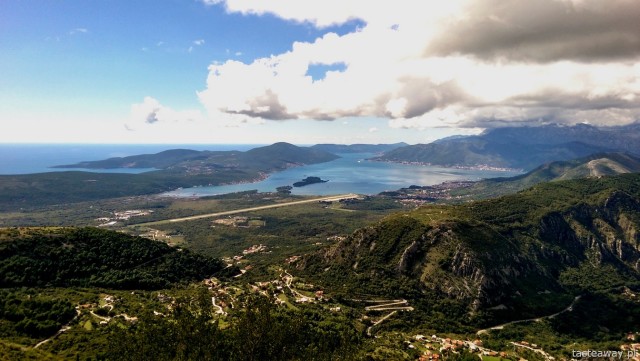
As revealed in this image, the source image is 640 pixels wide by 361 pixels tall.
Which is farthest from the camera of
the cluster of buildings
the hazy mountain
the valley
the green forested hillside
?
the hazy mountain

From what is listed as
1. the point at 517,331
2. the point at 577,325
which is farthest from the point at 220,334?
the point at 577,325

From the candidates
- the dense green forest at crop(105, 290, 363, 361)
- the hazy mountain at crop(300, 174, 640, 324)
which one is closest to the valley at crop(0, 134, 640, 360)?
the dense green forest at crop(105, 290, 363, 361)

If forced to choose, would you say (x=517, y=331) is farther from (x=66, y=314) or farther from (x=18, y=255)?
(x=18, y=255)

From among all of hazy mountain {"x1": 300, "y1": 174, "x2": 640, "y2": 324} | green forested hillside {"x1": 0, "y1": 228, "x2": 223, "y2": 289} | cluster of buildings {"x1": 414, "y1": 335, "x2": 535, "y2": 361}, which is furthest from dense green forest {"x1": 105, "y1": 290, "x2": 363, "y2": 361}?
hazy mountain {"x1": 300, "y1": 174, "x2": 640, "y2": 324}

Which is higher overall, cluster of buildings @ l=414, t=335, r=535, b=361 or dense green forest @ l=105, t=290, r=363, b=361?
dense green forest @ l=105, t=290, r=363, b=361

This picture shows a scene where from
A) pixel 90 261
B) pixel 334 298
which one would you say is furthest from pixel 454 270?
pixel 90 261

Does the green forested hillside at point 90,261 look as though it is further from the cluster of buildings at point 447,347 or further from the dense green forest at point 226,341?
the cluster of buildings at point 447,347

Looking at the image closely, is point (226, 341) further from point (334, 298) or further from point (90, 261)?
point (90, 261)

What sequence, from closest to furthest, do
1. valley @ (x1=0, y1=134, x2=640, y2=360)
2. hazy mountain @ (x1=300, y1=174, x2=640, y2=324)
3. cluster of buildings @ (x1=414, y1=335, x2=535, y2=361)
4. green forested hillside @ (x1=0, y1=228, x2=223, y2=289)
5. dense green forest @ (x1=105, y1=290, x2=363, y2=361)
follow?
1. dense green forest @ (x1=105, y1=290, x2=363, y2=361)
2. valley @ (x1=0, y1=134, x2=640, y2=360)
3. cluster of buildings @ (x1=414, y1=335, x2=535, y2=361)
4. green forested hillside @ (x1=0, y1=228, x2=223, y2=289)
5. hazy mountain @ (x1=300, y1=174, x2=640, y2=324)

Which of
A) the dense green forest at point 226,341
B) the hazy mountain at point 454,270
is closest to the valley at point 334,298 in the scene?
the dense green forest at point 226,341

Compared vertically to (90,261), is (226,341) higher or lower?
lower

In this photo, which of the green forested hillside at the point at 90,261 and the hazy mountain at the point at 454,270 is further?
the hazy mountain at the point at 454,270

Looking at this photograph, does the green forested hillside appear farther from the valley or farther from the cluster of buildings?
the cluster of buildings

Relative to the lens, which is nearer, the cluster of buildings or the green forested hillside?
the cluster of buildings
